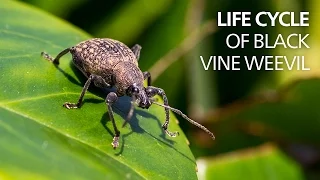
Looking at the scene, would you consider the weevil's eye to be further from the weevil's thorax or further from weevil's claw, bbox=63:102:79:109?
weevil's claw, bbox=63:102:79:109

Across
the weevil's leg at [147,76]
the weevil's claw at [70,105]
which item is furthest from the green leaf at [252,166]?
the weevil's claw at [70,105]

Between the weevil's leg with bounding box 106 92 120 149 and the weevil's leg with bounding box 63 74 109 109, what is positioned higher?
the weevil's leg with bounding box 63 74 109 109

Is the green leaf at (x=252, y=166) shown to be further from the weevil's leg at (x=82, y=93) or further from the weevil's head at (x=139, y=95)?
the weevil's leg at (x=82, y=93)

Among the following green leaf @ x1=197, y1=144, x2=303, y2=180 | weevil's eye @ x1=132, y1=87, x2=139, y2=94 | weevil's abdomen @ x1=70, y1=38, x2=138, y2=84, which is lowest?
green leaf @ x1=197, y1=144, x2=303, y2=180

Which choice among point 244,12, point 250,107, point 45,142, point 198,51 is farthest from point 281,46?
point 45,142

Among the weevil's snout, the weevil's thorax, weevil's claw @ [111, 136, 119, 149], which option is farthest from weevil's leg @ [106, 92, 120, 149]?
the weevil's thorax

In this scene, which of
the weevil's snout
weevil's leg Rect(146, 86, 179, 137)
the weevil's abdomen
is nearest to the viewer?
weevil's leg Rect(146, 86, 179, 137)
